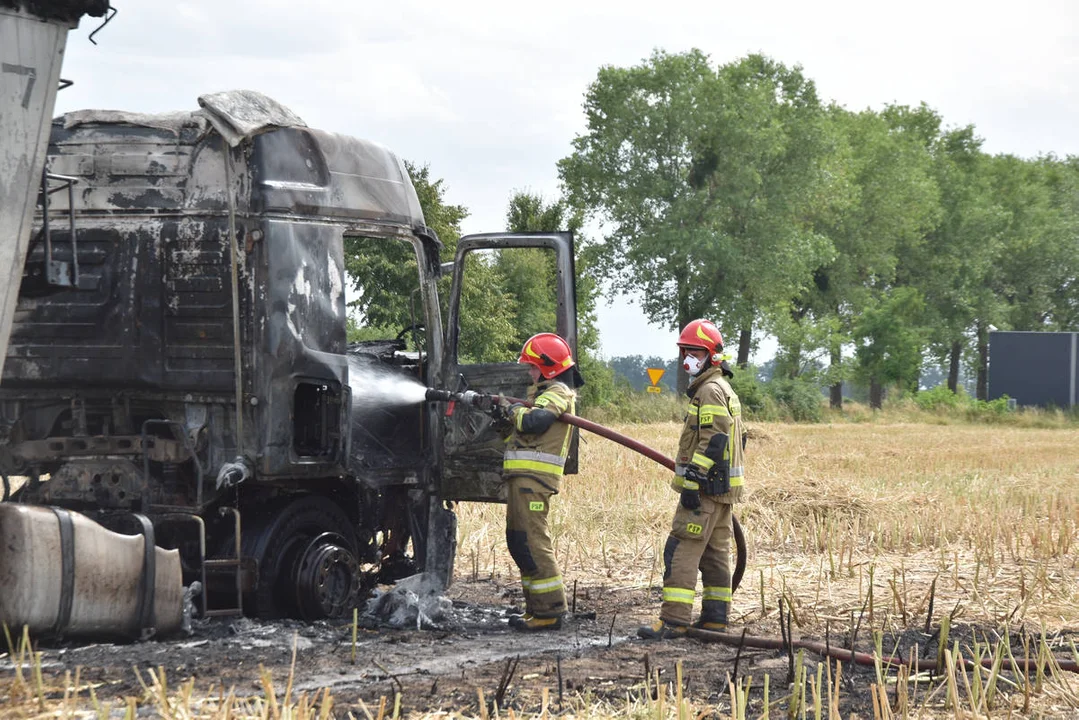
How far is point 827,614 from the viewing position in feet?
27.4

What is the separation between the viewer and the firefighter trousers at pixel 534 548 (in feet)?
27.9

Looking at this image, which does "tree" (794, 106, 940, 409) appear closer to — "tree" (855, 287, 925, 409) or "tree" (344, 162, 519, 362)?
"tree" (855, 287, 925, 409)

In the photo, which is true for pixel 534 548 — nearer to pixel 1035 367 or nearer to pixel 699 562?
pixel 699 562

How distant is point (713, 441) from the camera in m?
8.16

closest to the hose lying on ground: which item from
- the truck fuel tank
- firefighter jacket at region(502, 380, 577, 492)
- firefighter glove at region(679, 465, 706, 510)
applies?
firefighter glove at region(679, 465, 706, 510)

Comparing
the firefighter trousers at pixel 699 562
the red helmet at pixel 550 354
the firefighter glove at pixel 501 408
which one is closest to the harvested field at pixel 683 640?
the firefighter trousers at pixel 699 562

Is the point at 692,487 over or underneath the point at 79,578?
over

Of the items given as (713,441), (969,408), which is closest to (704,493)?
(713,441)

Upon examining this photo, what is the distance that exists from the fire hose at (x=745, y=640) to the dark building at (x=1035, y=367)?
40.6 m

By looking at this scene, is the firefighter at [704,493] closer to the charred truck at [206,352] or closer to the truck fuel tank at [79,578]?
the charred truck at [206,352]

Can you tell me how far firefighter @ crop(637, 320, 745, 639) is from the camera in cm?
818

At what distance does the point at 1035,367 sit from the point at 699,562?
138ft

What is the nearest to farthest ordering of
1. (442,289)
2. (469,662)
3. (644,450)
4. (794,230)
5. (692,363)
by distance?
(469,662)
(692,363)
(644,450)
(442,289)
(794,230)

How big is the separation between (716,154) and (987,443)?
23.2 meters
